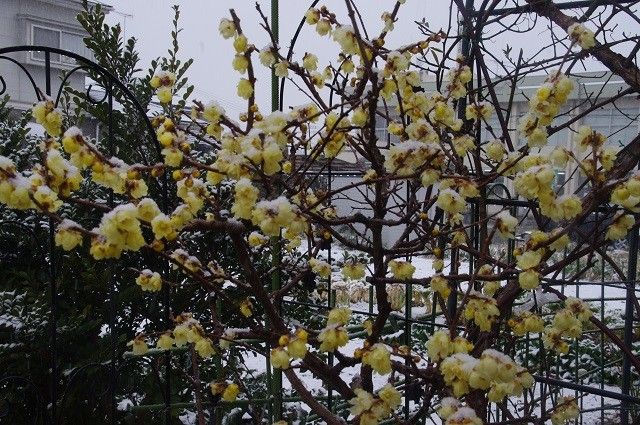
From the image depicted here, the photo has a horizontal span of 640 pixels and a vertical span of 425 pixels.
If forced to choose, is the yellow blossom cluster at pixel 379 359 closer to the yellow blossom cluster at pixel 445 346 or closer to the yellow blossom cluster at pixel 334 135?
the yellow blossom cluster at pixel 445 346

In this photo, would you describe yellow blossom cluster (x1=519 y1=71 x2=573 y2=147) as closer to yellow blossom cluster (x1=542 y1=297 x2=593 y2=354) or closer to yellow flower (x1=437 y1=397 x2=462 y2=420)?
yellow blossom cluster (x1=542 y1=297 x2=593 y2=354)

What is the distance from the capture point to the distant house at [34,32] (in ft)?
42.3

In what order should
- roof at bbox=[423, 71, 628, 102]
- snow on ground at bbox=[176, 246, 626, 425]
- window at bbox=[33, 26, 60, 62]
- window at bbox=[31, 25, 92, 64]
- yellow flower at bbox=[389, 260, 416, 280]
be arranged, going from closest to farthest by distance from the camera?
yellow flower at bbox=[389, 260, 416, 280] → roof at bbox=[423, 71, 628, 102] → snow on ground at bbox=[176, 246, 626, 425] → window at bbox=[31, 25, 92, 64] → window at bbox=[33, 26, 60, 62]

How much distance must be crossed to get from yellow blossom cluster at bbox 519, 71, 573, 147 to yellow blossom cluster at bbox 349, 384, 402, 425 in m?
0.58

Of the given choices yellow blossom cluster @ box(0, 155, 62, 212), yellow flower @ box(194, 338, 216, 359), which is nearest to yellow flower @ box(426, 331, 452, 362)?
yellow flower @ box(194, 338, 216, 359)

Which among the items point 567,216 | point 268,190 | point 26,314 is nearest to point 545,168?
point 567,216

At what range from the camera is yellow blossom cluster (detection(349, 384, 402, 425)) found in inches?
48.4

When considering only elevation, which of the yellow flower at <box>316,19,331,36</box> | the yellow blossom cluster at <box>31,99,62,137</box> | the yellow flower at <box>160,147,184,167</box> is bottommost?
the yellow flower at <box>160,147,184,167</box>

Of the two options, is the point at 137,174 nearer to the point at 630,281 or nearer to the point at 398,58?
the point at 398,58

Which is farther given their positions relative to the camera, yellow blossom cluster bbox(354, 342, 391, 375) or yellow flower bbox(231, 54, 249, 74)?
yellow flower bbox(231, 54, 249, 74)

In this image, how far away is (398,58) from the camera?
4.20ft

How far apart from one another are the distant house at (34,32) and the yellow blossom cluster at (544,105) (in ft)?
41.7

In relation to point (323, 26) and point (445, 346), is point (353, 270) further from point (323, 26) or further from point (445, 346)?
point (323, 26)

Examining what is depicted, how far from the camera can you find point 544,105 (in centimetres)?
118
